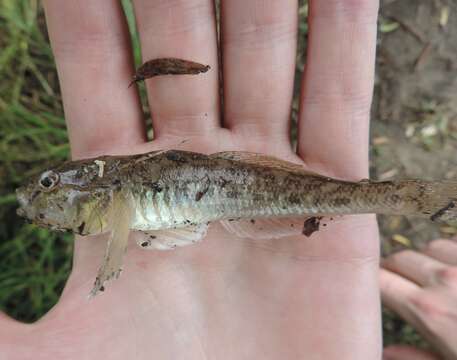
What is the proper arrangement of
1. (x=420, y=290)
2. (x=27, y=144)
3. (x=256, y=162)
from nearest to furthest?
(x=256, y=162), (x=420, y=290), (x=27, y=144)

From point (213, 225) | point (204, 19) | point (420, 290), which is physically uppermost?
point (204, 19)

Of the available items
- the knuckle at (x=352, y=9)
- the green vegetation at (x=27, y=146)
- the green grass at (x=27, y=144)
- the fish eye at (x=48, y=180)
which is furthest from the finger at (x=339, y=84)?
the green vegetation at (x=27, y=146)

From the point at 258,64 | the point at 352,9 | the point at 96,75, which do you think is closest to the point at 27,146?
the point at 96,75

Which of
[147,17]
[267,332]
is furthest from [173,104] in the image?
[267,332]

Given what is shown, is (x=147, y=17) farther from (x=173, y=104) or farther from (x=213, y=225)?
(x=213, y=225)

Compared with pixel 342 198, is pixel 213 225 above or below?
below

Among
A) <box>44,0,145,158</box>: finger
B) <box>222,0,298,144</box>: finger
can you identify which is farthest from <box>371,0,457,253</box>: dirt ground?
<box>44,0,145,158</box>: finger

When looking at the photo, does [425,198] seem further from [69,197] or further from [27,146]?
[27,146]

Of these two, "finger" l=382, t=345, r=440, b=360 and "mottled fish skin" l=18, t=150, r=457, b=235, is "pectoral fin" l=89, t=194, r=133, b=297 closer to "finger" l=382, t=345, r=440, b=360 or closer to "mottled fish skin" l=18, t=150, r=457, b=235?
"mottled fish skin" l=18, t=150, r=457, b=235
